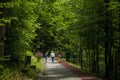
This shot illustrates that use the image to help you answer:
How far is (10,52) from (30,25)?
8.90 feet

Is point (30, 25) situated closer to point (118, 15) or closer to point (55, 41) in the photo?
point (118, 15)

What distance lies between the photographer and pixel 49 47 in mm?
72438

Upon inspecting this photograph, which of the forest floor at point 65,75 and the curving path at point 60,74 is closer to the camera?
the forest floor at point 65,75

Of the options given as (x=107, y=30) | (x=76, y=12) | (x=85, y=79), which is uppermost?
(x=76, y=12)

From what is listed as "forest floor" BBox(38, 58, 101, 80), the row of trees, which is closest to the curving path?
"forest floor" BBox(38, 58, 101, 80)

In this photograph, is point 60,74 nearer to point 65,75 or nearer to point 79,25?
point 65,75

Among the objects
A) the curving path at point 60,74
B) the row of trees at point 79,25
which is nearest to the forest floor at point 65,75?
the curving path at point 60,74

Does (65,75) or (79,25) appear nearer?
(65,75)

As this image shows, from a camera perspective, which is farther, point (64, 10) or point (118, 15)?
point (64, 10)

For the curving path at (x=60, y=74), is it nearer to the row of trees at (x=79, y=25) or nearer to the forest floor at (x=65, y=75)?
the forest floor at (x=65, y=75)

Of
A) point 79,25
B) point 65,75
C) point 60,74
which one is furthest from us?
point 79,25

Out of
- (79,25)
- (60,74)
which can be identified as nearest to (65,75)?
(60,74)

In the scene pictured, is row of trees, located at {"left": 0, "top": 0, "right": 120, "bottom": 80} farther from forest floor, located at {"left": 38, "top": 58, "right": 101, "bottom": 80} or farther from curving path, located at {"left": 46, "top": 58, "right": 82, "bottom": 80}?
curving path, located at {"left": 46, "top": 58, "right": 82, "bottom": 80}

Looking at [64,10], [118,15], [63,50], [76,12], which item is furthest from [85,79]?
[63,50]
